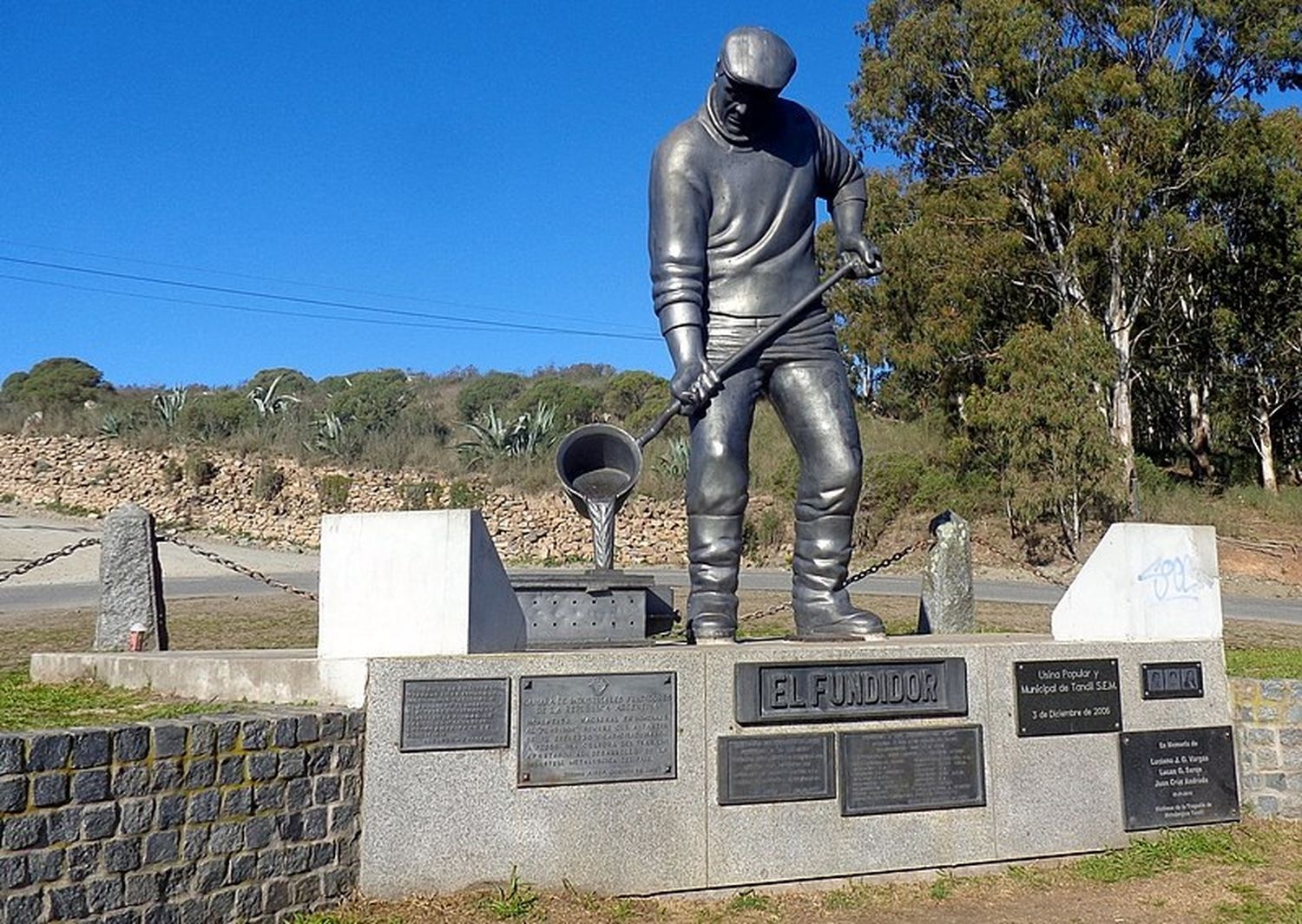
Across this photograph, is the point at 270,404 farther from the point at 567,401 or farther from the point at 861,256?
the point at 861,256

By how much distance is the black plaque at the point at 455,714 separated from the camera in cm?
449

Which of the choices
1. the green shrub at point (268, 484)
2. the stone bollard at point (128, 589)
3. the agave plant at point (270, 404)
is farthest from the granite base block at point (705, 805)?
the agave plant at point (270, 404)

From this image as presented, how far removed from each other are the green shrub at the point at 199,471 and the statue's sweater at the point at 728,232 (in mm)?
22450

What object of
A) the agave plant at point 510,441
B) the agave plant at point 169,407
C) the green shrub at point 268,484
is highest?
the agave plant at point 169,407

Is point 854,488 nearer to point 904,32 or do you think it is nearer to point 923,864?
point 923,864

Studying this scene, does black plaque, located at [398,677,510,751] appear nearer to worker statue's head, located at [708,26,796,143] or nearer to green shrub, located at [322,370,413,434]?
worker statue's head, located at [708,26,796,143]

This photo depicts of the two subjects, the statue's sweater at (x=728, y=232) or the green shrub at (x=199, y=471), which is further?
the green shrub at (x=199, y=471)

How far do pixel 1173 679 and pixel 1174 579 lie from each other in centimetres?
53

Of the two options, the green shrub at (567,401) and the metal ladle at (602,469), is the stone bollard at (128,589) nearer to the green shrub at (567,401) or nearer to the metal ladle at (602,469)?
the metal ladle at (602,469)

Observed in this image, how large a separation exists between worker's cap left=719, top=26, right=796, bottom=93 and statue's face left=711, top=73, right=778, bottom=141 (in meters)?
0.05

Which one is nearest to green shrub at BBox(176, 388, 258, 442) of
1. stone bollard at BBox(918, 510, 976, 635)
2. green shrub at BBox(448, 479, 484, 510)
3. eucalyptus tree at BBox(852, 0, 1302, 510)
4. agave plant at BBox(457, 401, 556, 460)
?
agave plant at BBox(457, 401, 556, 460)

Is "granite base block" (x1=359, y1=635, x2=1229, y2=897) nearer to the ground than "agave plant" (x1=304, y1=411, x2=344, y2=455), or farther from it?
nearer to the ground

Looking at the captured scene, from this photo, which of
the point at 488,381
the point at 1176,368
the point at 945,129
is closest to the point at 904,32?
the point at 945,129

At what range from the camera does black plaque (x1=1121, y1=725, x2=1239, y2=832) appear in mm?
5504
